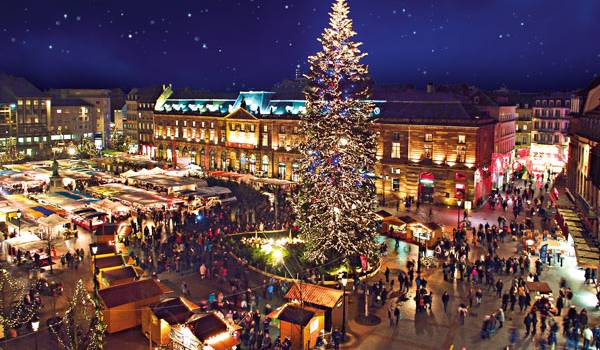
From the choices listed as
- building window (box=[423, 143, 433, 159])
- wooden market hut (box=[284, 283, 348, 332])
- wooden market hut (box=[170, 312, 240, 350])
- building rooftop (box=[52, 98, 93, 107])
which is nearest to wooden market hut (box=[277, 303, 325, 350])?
wooden market hut (box=[284, 283, 348, 332])

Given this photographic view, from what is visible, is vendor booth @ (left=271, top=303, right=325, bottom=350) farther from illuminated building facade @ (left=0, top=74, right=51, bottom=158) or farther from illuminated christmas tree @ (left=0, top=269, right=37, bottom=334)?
A: illuminated building facade @ (left=0, top=74, right=51, bottom=158)

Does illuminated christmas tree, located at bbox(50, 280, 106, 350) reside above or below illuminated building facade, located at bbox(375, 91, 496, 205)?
below

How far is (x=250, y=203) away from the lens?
162 feet

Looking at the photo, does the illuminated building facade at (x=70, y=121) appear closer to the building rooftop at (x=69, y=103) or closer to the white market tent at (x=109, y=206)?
the building rooftop at (x=69, y=103)

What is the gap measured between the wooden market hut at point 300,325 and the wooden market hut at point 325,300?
32.7 inches

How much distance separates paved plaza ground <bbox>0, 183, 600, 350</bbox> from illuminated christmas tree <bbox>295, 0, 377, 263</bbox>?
11.6 ft

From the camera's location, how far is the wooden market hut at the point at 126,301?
22.2m

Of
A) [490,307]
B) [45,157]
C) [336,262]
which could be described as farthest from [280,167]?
[45,157]

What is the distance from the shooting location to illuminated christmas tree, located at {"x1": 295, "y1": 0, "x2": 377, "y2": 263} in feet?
93.6

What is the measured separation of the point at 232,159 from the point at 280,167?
10573 mm

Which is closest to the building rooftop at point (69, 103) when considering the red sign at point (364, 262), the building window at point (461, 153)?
the building window at point (461, 153)

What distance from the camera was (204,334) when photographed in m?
18.8

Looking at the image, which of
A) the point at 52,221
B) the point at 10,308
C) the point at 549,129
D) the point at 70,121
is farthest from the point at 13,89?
the point at 549,129

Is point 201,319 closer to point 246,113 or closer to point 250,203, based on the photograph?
point 250,203
